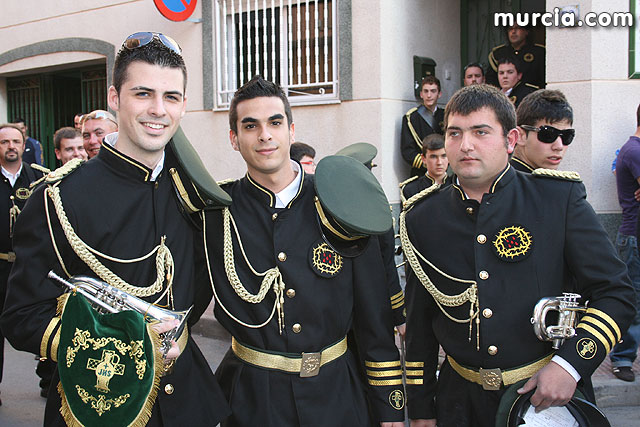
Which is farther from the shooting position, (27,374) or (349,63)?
(349,63)

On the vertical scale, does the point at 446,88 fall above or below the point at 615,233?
above

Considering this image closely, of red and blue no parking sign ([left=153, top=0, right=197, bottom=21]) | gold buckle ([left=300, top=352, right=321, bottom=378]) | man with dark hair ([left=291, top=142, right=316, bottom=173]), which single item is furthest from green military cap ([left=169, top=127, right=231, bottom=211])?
red and blue no parking sign ([left=153, top=0, right=197, bottom=21])

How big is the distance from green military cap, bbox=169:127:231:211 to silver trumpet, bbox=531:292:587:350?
1.27 m

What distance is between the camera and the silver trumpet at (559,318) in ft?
8.13

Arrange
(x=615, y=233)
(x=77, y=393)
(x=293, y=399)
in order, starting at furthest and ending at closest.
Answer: (x=615, y=233)
(x=293, y=399)
(x=77, y=393)

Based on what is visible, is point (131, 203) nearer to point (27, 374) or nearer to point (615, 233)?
point (27, 374)

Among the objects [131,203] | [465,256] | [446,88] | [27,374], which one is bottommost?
[27,374]

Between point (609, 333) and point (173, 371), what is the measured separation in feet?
5.41

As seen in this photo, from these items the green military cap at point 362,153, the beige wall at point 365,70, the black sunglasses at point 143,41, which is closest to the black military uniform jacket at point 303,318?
the black sunglasses at point 143,41

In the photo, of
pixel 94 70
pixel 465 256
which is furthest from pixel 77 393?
pixel 94 70

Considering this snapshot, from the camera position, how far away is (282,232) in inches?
107

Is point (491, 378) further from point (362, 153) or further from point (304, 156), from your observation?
point (304, 156)

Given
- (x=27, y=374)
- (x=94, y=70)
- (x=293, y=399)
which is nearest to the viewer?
(x=293, y=399)

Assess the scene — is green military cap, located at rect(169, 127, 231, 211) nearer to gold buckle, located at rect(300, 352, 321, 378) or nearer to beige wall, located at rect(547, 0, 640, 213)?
gold buckle, located at rect(300, 352, 321, 378)
